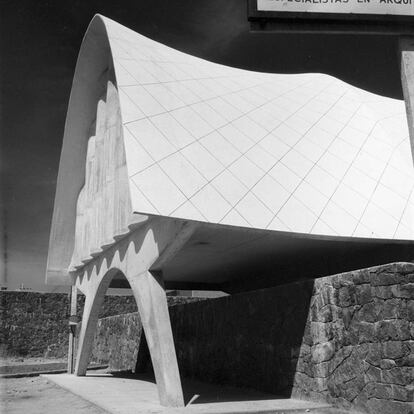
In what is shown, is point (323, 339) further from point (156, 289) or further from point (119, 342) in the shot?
point (119, 342)

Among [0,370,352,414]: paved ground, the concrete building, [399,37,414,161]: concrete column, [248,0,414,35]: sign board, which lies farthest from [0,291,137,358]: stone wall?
[399,37,414,161]: concrete column

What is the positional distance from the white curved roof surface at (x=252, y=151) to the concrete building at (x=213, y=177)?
0.12ft

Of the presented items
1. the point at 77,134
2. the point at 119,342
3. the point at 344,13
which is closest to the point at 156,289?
the point at 344,13

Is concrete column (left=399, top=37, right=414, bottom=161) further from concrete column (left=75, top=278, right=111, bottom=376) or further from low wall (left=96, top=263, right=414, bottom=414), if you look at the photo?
concrete column (left=75, top=278, right=111, bottom=376)

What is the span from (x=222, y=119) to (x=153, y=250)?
401 cm

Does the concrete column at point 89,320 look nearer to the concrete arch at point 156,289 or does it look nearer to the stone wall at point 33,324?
the concrete arch at point 156,289

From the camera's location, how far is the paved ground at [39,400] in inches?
350

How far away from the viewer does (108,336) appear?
2262 centimetres

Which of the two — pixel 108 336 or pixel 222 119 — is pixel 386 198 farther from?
pixel 108 336

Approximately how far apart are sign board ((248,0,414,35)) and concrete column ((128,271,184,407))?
540 centimetres

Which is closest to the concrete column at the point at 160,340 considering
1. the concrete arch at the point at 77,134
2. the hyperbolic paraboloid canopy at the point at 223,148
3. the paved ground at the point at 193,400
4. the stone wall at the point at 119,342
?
the paved ground at the point at 193,400

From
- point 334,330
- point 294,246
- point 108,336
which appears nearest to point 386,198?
point 294,246

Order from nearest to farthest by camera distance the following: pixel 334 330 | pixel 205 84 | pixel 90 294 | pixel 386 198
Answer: pixel 334 330, pixel 386 198, pixel 205 84, pixel 90 294

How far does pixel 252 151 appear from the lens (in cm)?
1158
